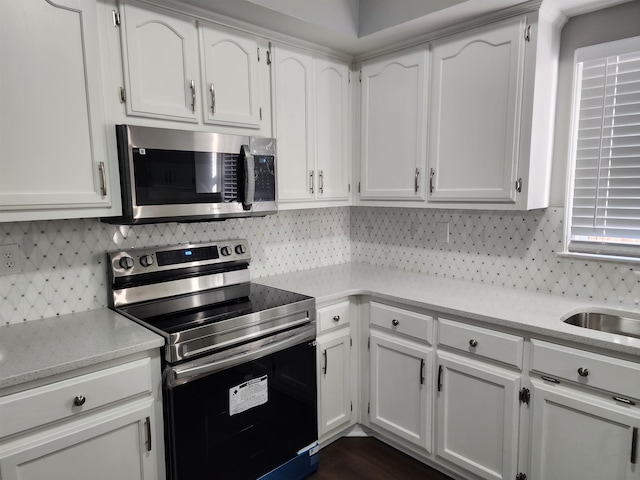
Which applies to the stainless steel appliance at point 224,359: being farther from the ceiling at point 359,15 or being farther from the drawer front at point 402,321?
the ceiling at point 359,15

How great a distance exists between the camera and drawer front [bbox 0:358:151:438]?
51.4 inches

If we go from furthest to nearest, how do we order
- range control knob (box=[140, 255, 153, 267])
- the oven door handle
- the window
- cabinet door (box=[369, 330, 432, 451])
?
cabinet door (box=[369, 330, 432, 451])
range control knob (box=[140, 255, 153, 267])
the window
the oven door handle

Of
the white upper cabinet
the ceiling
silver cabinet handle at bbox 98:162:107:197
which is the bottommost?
silver cabinet handle at bbox 98:162:107:197

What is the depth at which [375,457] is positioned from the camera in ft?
7.66

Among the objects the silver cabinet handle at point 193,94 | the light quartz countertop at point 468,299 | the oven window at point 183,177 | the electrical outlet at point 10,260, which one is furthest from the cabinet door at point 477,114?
the electrical outlet at point 10,260

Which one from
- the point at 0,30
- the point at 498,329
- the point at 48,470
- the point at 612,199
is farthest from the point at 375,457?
the point at 0,30

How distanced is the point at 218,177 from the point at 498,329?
141 centimetres

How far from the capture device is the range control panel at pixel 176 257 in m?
1.98

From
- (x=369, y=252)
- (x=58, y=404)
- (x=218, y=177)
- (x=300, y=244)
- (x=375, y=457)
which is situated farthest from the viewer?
(x=369, y=252)

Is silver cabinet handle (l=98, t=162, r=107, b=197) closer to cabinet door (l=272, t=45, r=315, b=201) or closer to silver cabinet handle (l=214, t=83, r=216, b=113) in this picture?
silver cabinet handle (l=214, t=83, r=216, b=113)

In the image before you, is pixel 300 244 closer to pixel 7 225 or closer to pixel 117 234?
pixel 117 234

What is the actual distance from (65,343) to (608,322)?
224 centimetres

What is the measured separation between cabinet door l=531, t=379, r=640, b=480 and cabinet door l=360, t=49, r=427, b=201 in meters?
1.20

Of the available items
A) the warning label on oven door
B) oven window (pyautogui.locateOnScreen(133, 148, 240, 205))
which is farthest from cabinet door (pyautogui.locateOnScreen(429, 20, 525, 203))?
the warning label on oven door
